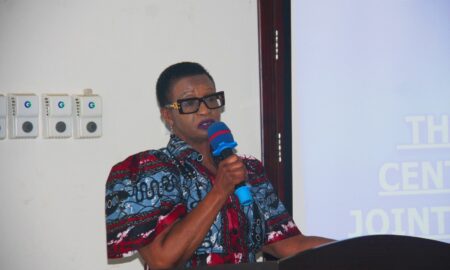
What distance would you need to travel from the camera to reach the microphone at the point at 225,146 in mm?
1908

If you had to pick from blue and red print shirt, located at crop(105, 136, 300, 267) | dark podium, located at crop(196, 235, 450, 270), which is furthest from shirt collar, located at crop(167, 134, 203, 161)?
dark podium, located at crop(196, 235, 450, 270)

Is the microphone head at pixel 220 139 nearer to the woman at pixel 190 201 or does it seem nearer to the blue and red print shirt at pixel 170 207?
the woman at pixel 190 201

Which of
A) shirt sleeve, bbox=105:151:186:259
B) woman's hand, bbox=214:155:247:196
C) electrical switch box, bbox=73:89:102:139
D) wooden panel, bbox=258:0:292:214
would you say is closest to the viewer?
woman's hand, bbox=214:155:247:196

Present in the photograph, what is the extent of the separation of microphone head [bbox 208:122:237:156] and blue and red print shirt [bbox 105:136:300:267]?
0.18 m

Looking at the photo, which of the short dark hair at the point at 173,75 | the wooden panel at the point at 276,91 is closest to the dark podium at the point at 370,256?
the short dark hair at the point at 173,75

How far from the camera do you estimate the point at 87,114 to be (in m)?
2.59

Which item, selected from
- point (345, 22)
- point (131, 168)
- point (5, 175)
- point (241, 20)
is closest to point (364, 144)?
point (345, 22)

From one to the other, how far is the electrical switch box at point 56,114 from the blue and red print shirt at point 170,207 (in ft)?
1.63

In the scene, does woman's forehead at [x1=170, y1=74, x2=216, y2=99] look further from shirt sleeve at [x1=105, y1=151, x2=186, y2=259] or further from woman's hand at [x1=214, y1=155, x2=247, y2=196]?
woman's hand at [x1=214, y1=155, x2=247, y2=196]

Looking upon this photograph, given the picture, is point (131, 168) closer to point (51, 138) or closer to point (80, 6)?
point (51, 138)

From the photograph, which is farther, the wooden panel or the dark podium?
the wooden panel

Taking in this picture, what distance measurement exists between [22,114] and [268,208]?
36.7 inches

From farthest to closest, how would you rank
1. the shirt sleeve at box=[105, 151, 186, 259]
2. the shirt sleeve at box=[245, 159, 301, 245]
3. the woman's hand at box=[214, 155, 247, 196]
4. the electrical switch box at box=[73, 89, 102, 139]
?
the electrical switch box at box=[73, 89, 102, 139] < the shirt sleeve at box=[245, 159, 301, 245] < the shirt sleeve at box=[105, 151, 186, 259] < the woman's hand at box=[214, 155, 247, 196]

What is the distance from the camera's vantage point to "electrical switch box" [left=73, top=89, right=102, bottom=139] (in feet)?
8.45
